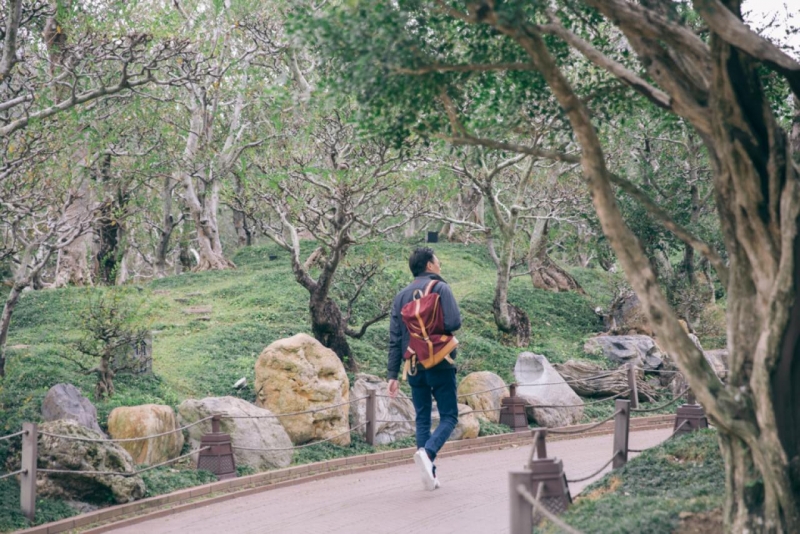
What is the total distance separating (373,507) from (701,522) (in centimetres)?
337

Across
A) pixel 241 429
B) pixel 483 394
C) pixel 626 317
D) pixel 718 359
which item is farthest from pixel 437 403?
pixel 626 317

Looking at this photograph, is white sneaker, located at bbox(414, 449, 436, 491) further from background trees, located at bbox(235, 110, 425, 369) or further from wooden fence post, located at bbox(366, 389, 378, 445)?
background trees, located at bbox(235, 110, 425, 369)

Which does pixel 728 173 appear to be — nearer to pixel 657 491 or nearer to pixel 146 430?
pixel 657 491

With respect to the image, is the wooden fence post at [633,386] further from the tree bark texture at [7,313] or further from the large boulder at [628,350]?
the tree bark texture at [7,313]

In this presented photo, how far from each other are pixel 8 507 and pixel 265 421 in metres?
3.66

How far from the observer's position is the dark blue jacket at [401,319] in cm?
877

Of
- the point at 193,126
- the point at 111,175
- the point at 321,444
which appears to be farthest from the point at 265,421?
the point at 193,126

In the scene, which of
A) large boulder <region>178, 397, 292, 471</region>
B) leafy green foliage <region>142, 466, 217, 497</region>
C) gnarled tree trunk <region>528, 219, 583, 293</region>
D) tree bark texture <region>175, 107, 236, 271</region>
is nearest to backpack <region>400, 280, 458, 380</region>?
large boulder <region>178, 397, 292, 471</region>

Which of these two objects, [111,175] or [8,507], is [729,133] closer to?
[8,507]

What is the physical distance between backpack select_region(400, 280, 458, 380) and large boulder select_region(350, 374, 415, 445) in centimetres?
348

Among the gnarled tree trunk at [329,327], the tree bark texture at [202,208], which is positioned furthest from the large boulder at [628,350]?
the tree bark texture at [202,208]

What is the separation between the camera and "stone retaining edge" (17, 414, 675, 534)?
7.85 metres

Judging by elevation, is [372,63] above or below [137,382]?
above

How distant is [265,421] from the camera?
422 inches
